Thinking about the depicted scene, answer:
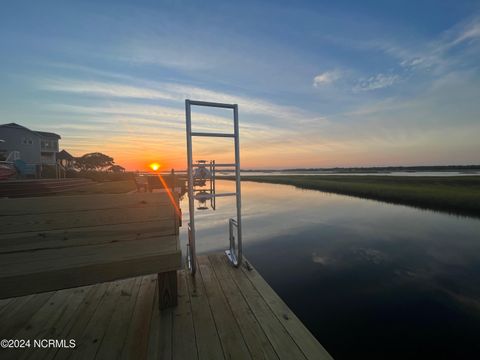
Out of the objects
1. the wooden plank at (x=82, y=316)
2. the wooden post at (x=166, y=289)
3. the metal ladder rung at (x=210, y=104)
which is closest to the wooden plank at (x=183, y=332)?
the wooden post at (x=166, y=289)

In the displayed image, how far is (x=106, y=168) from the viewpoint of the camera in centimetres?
5691

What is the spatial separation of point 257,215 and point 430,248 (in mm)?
9090

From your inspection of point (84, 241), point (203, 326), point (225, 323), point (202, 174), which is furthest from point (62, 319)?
point (202, 174)

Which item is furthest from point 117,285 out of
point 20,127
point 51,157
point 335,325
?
point 51,157

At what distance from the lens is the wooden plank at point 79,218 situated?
7.84 ft

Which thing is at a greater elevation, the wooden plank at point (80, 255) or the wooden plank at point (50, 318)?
the wooden plank at point (80, 255)

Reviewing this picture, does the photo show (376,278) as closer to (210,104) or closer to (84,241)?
(210,104)

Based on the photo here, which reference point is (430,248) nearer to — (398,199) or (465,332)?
(465,332)

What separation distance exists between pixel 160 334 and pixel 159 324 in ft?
0.71

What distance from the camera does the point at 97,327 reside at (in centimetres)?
270

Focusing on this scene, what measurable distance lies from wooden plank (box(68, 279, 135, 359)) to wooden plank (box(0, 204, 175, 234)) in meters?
1.40

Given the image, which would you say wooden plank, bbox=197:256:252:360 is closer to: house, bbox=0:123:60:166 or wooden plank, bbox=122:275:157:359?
wooden plank, bbox=122:275:157:359

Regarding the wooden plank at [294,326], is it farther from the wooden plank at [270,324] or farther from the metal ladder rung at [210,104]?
the metal ladder rung at [210,104]

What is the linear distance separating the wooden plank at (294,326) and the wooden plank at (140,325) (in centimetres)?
179
